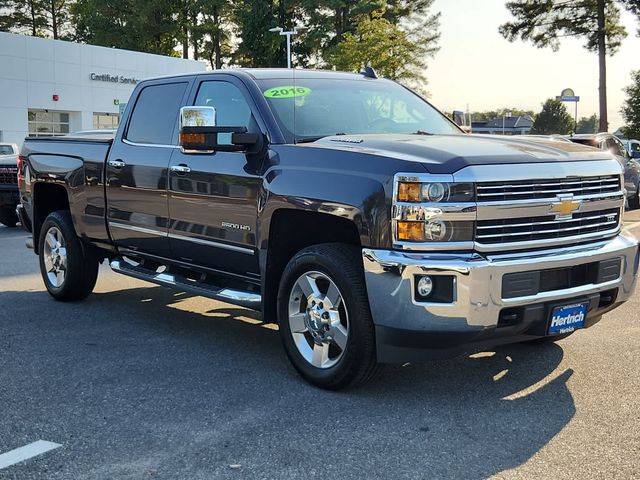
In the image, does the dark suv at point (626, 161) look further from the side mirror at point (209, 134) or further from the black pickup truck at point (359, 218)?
the side mirror at point (209, 134)

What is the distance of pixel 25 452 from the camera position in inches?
148

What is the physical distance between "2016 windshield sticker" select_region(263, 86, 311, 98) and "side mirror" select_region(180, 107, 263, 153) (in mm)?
425

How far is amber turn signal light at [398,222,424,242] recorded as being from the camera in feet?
13.5

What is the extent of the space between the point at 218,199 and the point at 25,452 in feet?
7.20

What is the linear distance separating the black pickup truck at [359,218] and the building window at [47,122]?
3665cm

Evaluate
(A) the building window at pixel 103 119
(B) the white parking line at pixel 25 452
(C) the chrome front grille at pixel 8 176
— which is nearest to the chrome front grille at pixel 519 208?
(B) the white parking line at pixel 25 452

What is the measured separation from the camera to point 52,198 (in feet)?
25.6

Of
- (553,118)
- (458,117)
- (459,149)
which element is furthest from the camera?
(553,118)

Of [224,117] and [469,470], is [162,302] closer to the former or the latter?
[224,117]

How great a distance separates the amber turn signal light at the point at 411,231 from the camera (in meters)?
4.11

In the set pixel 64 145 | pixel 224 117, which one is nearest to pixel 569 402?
pixel 224 117

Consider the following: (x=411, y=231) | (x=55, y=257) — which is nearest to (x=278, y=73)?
(x=411, y=231)

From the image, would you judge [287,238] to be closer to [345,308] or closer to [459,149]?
[345,308]

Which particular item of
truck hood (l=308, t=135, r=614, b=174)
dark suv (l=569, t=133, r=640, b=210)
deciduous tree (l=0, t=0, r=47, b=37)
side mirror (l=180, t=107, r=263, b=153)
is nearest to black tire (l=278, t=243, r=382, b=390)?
truck hood (l=308, t=135, r=614, b=174)
